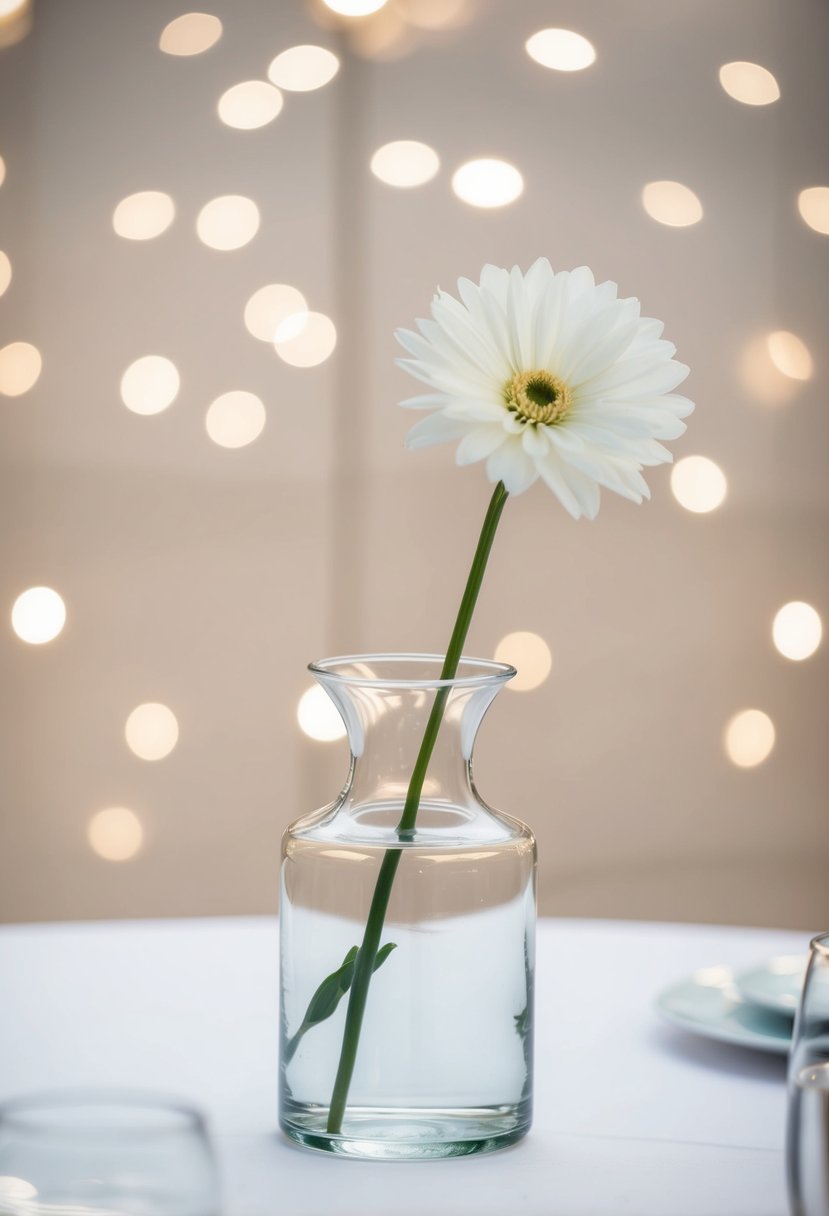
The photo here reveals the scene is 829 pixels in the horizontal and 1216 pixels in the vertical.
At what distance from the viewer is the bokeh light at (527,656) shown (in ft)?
7.00

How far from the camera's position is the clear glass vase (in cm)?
51

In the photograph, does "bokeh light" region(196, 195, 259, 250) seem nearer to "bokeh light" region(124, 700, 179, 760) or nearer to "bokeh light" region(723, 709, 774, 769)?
"bokeh light" region(124, 700, 179, 760)

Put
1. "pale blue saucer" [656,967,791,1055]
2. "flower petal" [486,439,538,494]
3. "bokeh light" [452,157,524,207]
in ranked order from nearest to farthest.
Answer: "flower petal" [486,439,538,494]
"pale blue saucer" [656,967,791,1055]
"bokeh light" [452,157,524,207]

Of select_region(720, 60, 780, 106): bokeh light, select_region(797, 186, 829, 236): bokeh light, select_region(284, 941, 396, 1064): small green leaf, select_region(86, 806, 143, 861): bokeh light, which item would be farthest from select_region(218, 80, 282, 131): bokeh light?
select_region(284, 941, 396, 1064): small green leaf

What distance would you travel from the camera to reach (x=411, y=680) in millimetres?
526

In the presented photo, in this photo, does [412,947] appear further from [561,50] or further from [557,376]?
[561,50]

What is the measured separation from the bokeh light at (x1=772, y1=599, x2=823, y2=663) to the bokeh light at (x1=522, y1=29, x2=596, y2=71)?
3.13ft

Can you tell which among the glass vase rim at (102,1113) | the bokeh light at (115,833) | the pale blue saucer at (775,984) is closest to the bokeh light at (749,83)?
the bokeh light at (115,833)

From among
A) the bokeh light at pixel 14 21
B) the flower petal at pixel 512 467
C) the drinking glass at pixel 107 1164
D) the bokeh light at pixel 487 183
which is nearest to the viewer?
the drinking glass at pixel 107 1164

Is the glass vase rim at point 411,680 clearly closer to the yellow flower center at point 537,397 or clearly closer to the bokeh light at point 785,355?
the yellow flower center at point 537,397

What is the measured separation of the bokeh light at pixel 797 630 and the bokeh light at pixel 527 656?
38 centimetres

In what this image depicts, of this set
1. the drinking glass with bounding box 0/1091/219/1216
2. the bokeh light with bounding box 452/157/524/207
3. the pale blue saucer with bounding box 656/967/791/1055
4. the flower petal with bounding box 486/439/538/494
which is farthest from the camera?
the bokeh light with bounding box 452/157/524/207

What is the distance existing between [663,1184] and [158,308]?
5.96ft

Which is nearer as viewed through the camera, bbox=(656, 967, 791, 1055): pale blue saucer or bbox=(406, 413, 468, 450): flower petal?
bbox=(406, 413, 468, 450): flower petal
